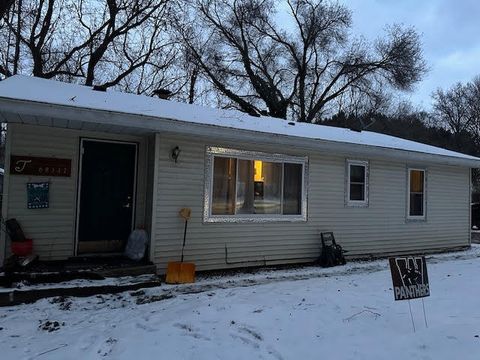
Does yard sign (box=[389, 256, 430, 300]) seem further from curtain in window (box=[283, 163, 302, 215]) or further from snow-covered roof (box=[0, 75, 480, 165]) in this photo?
curtain in window (box=[283, 163, 302, 215])

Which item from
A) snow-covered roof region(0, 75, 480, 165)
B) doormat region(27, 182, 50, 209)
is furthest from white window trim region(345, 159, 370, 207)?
doormat region(27, 182, 50, 209)

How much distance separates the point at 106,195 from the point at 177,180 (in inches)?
51.6

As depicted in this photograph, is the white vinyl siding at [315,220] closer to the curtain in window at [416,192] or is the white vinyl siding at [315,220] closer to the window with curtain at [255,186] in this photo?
the window with curtain at [255,186]

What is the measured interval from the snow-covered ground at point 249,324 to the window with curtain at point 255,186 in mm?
1923

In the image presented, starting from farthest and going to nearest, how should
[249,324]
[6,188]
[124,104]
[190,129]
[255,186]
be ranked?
[255,186] → [124,104] → [190,129] → [6,188] → [249,324]

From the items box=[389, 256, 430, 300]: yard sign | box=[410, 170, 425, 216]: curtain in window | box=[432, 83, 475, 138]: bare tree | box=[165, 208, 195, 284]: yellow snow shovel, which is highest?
box=[432, 83, 475, 138]: bare tree

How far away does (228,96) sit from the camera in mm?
31156

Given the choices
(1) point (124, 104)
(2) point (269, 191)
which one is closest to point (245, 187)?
(2) point (269, 191)

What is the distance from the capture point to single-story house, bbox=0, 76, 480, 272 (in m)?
7.69

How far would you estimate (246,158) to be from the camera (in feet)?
30.8

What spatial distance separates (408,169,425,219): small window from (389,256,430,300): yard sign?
7.30 m

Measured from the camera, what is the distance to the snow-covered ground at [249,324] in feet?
14.9

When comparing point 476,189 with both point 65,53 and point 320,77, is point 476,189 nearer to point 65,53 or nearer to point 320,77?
point 320,77

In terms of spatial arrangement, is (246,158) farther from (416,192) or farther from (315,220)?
(416,192)
